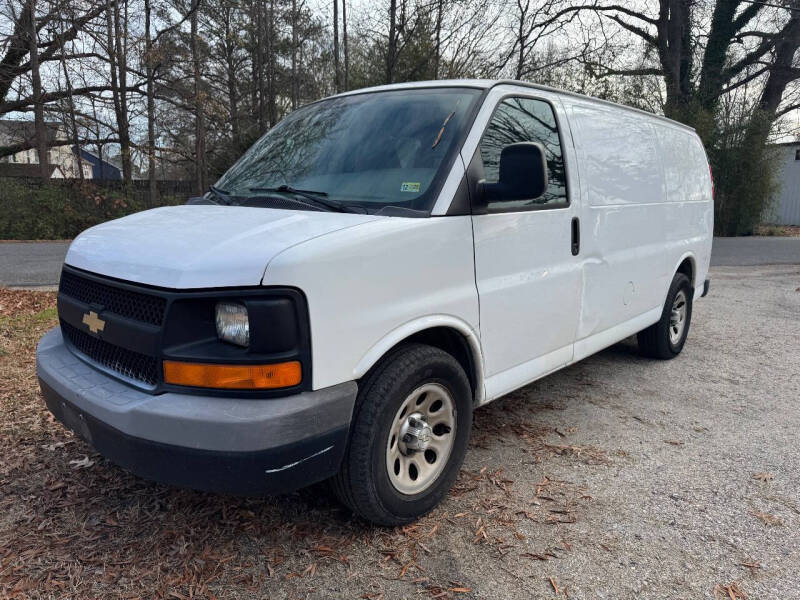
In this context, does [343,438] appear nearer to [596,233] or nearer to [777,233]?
[596,233]

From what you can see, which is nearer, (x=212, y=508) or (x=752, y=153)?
(x=212, y=508)

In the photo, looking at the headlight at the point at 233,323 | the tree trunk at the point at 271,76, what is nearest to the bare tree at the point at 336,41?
the tree trunk at the point at 271,76

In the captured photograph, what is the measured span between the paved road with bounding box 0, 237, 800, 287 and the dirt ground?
17.2 feet

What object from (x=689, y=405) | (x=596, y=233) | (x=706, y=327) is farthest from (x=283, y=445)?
(x=706, y=327)

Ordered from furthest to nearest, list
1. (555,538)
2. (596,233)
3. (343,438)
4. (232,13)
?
A: (232,13), (596,233), (555,538), (343,438)

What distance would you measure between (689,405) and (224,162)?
18995mm

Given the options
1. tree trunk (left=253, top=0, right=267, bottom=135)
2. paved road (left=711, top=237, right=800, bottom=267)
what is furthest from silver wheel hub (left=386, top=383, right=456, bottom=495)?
tree trunk (left=253, top=0, right=267, bottom=135)

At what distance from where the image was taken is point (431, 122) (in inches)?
121

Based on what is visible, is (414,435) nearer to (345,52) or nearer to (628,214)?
(628,214)

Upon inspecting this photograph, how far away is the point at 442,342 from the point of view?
2.97m

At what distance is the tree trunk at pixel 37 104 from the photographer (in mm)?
16641

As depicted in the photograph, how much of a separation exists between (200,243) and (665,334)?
14.5ft

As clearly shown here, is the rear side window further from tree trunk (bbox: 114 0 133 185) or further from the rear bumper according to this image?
tree trunk (bbox: 114 0 133 185)

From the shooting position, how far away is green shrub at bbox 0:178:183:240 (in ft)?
52.2
